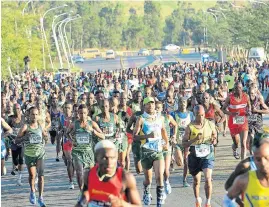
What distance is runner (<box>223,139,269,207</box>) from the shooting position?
674 cm

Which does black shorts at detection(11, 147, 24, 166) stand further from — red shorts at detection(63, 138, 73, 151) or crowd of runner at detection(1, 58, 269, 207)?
red shorts at detection(63, 138, 73, 151)

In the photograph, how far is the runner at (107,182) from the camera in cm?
693

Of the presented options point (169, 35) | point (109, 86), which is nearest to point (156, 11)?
point (169, 35)

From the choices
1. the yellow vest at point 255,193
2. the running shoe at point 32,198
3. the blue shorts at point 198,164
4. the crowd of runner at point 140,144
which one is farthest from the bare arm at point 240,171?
the running shoe at point 32,198

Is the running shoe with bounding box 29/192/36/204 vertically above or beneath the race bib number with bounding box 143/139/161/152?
beneath

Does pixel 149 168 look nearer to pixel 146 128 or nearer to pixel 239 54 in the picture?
pixel 146 128

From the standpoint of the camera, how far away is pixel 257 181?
6781 millimetres

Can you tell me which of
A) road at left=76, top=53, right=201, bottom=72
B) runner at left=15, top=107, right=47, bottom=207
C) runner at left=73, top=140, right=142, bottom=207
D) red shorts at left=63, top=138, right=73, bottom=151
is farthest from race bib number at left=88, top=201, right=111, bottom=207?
road at left=76, top=53, right=201, bottom=72

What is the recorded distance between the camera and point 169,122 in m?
14.0

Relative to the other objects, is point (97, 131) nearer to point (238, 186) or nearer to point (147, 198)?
point (147, 198)

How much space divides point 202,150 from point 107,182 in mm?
5110

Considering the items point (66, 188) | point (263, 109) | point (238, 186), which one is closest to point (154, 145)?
point (66, 188)

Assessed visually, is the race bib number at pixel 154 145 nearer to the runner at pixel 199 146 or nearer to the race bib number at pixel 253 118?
the runner at pixel 199 146

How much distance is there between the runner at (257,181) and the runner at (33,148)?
6.64 m
